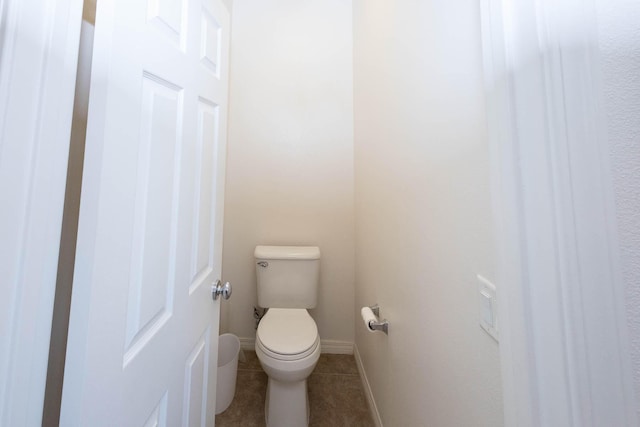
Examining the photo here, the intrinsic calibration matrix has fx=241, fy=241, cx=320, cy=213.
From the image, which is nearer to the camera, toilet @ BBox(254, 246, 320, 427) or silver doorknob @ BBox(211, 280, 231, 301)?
silver doorknob @ BBox(211, 280, 231, 301)

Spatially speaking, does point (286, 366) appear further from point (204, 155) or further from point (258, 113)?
point (258, 113)

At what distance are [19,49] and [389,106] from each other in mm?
1072

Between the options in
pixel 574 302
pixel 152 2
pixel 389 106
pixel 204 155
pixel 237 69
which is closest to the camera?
pixel 574 302

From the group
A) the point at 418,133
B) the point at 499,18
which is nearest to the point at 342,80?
the point at 418,133

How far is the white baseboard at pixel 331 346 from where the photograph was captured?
187cm

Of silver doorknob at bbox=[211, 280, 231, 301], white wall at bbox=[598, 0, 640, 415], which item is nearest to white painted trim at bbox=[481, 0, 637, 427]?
white wall at bbox=[598, 0, 640, 415]

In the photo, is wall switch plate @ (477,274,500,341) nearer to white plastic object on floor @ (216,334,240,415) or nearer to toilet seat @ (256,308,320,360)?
toilet seat @ (256,308,320,360)

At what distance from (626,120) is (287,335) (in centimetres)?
138

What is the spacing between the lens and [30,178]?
305mm

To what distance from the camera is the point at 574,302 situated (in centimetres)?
27

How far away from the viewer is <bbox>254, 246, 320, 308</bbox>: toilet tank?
65.9 inches

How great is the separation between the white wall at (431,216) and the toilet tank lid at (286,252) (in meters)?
0.54

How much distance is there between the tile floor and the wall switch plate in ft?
3.99

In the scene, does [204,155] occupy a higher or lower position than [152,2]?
lower
